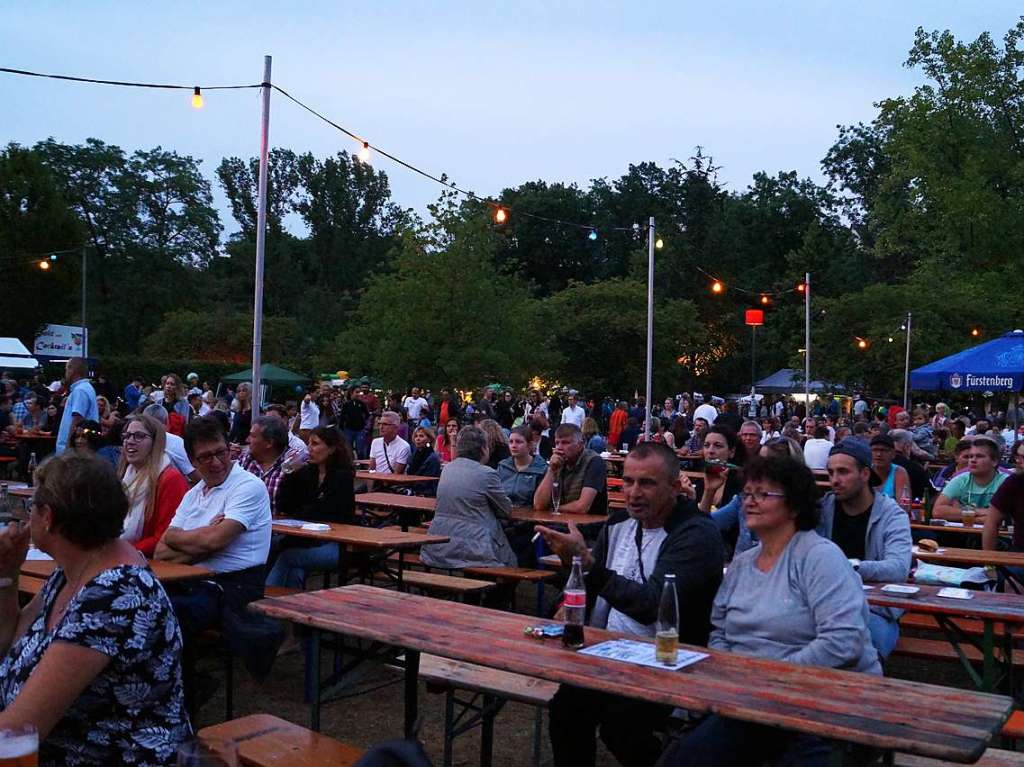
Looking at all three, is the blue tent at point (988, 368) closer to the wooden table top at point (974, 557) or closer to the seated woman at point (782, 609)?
the wooden table top at point (974, 557)

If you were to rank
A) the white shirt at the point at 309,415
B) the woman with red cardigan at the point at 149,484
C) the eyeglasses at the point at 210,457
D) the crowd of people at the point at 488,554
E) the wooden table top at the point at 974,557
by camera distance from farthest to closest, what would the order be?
the white shirt at the point at 309,415 → the wooden table top at the point at 974,557 → the woman with red cardigan at the point at 149,484 → the eyeglasses at the point at 210,457 → the crowd of people at the point at 488,554

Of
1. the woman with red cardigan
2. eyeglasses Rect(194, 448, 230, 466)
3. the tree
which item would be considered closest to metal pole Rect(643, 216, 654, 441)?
the tree

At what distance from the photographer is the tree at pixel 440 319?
2753 cm

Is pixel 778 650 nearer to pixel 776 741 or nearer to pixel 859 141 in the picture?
pixel 776 741

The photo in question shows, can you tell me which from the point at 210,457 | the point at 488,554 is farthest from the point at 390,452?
the point at 210,457

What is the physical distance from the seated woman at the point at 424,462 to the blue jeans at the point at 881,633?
626cm

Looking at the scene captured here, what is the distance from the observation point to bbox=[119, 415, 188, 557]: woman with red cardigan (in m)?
5.19

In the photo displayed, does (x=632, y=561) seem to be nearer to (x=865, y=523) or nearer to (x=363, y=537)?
(x=865, y=523)

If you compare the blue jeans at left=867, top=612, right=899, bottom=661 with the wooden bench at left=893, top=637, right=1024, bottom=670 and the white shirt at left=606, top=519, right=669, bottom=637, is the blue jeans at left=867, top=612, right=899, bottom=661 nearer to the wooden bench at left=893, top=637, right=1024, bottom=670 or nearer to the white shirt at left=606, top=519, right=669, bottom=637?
Answer: the wooden bench at left=893, top=637, right=1024, bottom=670

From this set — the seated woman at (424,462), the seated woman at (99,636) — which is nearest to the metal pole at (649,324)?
the seated woman at (424,462)

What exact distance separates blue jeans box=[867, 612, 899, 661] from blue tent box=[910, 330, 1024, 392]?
7470mm

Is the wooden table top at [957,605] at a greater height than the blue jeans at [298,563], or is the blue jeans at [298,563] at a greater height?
the wooden table top at [957,605]

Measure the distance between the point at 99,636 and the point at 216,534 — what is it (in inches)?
94.0

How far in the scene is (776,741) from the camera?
307 centimetres
